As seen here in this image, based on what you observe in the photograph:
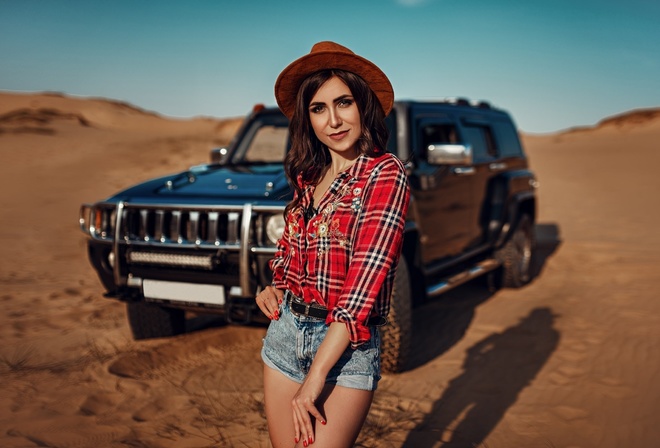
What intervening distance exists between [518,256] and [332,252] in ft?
18.8

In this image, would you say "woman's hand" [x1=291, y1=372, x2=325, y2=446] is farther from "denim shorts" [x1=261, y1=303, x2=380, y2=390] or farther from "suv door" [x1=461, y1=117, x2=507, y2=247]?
"suv door" [x1=461, y1=117, x2=507, y2=247]

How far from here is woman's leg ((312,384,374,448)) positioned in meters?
1.63

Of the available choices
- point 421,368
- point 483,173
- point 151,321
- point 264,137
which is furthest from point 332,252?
point 483,173

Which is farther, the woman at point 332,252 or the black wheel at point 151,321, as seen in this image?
the black wheel at point 151,321

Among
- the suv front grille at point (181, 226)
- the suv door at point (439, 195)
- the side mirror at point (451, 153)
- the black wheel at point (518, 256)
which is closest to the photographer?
the suv front grille at point (181, 226)

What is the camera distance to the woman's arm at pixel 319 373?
157 cm

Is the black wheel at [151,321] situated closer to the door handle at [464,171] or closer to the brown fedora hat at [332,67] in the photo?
the door handle at [464,171]

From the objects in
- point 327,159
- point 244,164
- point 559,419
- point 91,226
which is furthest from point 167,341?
point 327,159

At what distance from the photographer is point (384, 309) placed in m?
1.73

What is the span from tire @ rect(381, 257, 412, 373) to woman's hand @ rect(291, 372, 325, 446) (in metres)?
2.43

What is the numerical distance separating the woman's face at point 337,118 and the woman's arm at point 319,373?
0.56 metres

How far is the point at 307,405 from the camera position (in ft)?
5.14

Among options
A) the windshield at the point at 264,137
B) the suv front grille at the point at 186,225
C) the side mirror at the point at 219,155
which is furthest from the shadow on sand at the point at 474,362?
the side mirror at the point at 219,155

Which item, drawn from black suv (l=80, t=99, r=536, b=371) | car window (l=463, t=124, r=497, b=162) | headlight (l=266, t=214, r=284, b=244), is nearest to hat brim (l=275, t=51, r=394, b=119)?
black suv (l=80, t=99, r=536, b=371)
